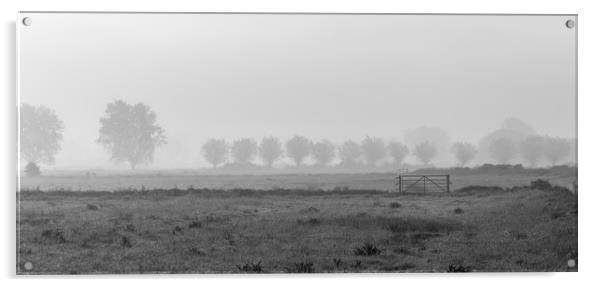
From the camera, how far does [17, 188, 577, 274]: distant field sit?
1046 cm

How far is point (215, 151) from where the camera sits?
10906 mm

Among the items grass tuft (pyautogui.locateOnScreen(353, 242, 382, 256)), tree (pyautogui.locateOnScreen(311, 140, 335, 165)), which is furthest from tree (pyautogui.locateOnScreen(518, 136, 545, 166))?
tree (pyautogui.locateOnScreen(311, 140, 335, 165))

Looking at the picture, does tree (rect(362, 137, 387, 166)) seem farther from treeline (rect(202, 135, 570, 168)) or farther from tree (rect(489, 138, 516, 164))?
tree (rect(489, 138, 516, 164))

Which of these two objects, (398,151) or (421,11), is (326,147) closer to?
(398,151)

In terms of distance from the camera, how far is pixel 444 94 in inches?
433

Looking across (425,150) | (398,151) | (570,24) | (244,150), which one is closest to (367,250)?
(398,151)

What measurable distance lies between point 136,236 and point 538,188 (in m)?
6.82

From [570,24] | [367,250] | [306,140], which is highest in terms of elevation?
[570,24]

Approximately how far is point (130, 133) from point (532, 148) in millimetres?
6791

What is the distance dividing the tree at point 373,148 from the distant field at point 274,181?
0.26 m

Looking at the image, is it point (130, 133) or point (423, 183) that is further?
point (423, 183)

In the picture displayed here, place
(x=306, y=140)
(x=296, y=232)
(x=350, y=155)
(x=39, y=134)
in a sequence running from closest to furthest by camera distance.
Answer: (x=39, y=134)
(x=296, y=232)
(x=306, y=140)
(x=350, y=155)

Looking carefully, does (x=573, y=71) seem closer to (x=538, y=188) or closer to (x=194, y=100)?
(x=538, y=188)

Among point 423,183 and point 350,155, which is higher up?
point 350,155
